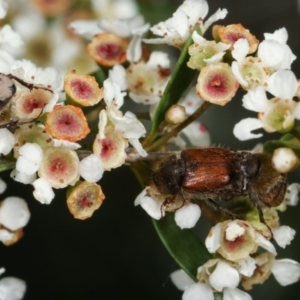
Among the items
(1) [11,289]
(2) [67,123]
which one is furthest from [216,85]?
(1) [11,289]

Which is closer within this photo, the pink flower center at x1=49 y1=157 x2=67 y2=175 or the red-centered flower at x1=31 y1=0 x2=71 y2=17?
the pink flower center at x1=49 y1=157 x2=67 y2=175

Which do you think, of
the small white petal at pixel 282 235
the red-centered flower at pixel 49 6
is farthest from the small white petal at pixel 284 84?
the red-centered flower at pixel 49 6

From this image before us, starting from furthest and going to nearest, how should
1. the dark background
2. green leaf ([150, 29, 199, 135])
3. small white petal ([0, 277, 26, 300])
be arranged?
the dark background < small white petal ([0, 277, 26, 300]) < green leaf ([150, 29, 199, 135])

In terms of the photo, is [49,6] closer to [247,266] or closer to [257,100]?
[257,100]

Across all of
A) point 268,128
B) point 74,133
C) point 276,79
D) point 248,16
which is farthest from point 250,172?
point 248,16

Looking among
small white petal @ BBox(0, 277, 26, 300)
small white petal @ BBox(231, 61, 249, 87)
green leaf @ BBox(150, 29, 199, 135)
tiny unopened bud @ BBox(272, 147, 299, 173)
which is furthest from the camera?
small white petal @ BBox(0, 277, 26, 300)

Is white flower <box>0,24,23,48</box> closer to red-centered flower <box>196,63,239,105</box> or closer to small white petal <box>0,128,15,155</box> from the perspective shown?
small white petal <box>0,128,15,155</box>

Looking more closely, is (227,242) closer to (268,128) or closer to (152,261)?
(268,128)

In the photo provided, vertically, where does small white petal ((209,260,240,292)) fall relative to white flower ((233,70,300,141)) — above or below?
below

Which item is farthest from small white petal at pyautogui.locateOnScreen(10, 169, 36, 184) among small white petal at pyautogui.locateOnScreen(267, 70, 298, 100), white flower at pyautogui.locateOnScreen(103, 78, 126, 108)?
small white petal at pyautogui.locateOnScreen(267, 70, 298, 100)
